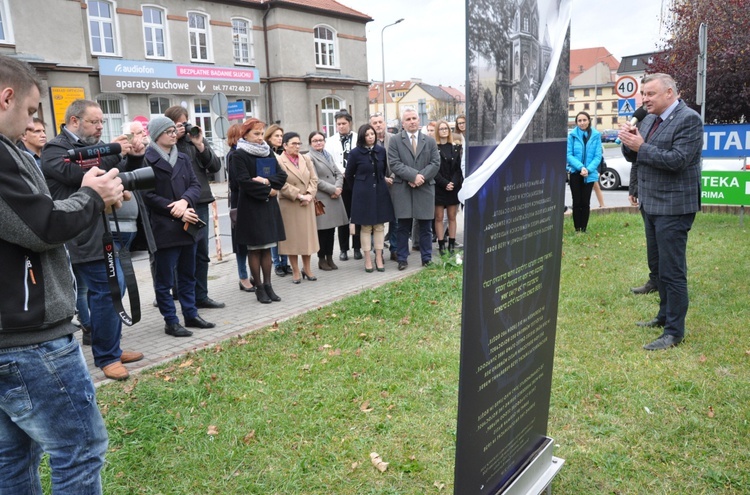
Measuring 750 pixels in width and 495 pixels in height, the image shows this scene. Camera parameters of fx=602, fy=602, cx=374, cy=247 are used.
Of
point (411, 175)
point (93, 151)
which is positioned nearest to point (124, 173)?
point (93, 151)

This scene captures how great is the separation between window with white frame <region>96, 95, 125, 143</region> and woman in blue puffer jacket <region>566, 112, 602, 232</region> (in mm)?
22001

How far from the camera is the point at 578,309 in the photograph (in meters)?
6.33

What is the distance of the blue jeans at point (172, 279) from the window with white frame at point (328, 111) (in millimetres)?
29115

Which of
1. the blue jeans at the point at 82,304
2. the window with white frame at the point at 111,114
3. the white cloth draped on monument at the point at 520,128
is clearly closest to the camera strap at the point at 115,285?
the white cloth draped on monument at the point at 520,128

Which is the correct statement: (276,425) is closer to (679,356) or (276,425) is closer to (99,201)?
(99,201)

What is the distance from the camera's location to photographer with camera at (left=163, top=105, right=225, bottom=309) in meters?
7.04

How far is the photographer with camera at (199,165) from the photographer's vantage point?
23.1 ft

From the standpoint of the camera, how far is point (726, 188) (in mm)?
10500

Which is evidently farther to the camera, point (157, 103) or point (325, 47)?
point (325, 47)

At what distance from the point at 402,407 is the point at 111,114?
26.4 m

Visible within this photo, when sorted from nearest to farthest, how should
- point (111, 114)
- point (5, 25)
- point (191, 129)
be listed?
1. point (191, 129)
2. point (5, 25)
3. point (111, 114)

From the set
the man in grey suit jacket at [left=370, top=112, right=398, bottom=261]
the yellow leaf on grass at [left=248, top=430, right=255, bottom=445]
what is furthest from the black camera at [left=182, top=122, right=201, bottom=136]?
the yellow leaf on grass at [left=248, top=430, right=255, bottom=445]

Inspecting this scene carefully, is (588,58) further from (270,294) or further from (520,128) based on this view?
(520,128)

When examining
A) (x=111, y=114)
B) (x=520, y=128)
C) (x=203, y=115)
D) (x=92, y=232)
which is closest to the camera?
(x=520, y=128)
